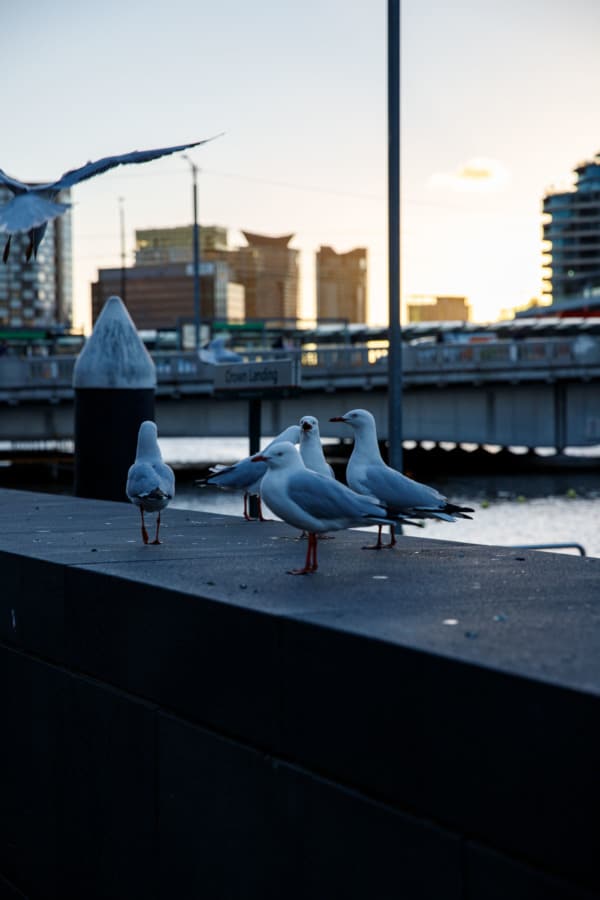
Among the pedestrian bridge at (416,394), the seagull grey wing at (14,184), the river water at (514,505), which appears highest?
the seagull grey wing at (14,184)

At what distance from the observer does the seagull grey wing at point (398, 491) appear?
273 inches

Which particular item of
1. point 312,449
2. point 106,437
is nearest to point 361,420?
point 312,449

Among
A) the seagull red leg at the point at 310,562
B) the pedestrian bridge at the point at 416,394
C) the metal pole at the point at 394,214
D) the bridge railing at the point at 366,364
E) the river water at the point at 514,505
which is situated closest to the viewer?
the seagull red leg at the point at 310,562

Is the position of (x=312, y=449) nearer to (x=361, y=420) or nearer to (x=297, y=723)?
(x=361, y=420)

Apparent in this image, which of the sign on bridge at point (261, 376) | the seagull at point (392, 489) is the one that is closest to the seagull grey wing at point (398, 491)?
the seagull at point (392, 489)

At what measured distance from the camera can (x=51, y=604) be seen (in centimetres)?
639

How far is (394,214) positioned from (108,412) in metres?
7.24

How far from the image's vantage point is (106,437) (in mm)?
14805

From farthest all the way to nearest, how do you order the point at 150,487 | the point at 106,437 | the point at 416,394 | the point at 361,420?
the point at 416,394
the point at 106,437
the point at 150,487
the point at 361,420

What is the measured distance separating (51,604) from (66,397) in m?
46.6

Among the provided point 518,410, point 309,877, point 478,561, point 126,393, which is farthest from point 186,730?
point 518,410

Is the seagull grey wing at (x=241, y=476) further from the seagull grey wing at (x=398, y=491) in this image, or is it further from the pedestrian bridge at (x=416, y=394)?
the pedestrian bridge at (x=416, y=394)

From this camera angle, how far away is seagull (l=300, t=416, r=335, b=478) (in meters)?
8.15

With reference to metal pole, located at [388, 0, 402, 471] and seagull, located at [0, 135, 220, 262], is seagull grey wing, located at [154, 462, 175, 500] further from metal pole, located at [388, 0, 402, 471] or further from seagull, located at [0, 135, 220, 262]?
metal pole, located at [388, 0, 402, 471]
